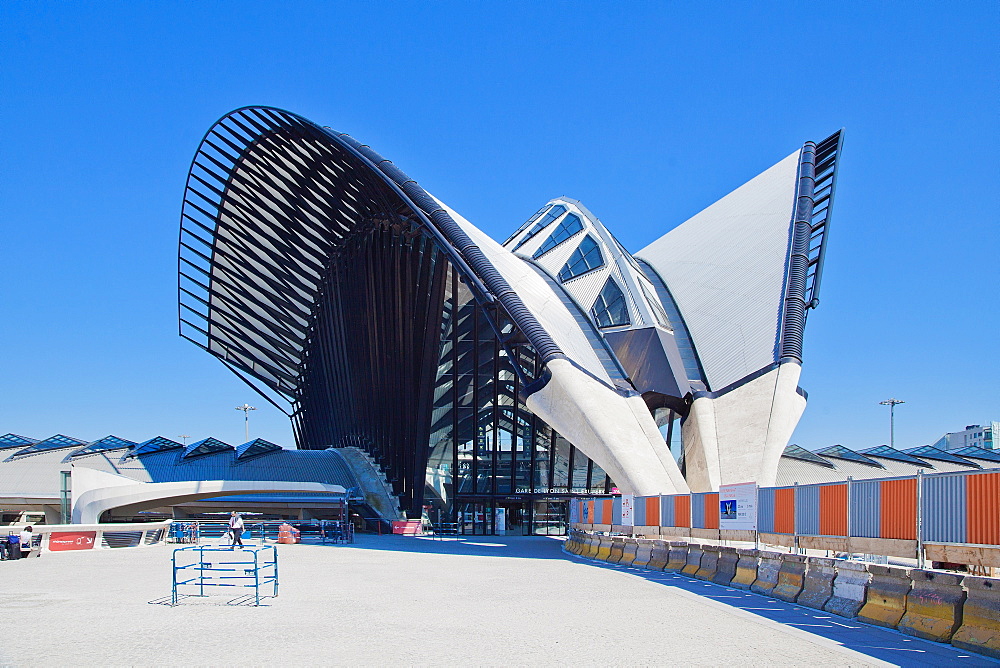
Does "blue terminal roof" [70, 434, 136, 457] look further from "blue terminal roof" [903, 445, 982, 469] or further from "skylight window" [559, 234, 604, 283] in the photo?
"blue terminal roof" [903, 445, 982, 469]

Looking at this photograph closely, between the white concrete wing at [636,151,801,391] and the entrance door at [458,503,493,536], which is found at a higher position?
the white concrete wing at [636,151,801,391]

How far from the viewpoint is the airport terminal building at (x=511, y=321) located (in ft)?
117

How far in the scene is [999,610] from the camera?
10.2m

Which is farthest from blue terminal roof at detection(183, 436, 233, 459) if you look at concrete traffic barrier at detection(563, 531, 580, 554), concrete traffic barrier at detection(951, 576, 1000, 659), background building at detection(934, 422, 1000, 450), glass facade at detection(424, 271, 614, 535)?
background building at detection(934, 422, 1000, 450)

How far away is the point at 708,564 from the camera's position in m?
19.8

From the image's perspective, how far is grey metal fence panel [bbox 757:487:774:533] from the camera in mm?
20203

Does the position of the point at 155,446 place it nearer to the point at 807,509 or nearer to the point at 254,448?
the point at 254,448

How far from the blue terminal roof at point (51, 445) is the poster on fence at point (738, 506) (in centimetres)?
4617

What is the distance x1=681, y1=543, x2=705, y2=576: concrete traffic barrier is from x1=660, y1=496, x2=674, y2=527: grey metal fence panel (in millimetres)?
5568

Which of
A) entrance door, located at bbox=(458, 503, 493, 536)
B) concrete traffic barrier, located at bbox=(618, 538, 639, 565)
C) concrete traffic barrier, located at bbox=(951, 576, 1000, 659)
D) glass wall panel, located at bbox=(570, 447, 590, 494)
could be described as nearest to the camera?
concrete traffic barrier, located at bbox=(951, 576, 1000, 659)

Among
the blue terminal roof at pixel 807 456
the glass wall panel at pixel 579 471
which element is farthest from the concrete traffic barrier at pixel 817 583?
the blue terminal roof at pixel 807 456

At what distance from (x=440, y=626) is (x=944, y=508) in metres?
7.52

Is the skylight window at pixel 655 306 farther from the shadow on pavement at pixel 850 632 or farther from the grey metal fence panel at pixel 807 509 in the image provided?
the shadow on pavement at pixel 850 632

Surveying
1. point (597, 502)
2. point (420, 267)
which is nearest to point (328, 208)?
point (420, 267)
